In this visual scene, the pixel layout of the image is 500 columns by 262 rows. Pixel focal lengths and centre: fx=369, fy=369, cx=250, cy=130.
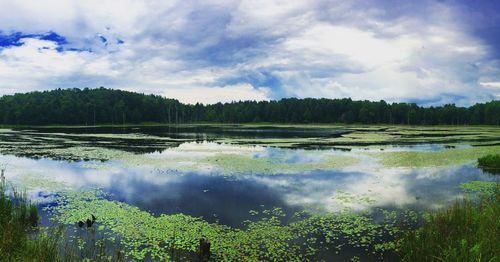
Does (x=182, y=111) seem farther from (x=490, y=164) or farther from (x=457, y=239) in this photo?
(x=457, y=239)

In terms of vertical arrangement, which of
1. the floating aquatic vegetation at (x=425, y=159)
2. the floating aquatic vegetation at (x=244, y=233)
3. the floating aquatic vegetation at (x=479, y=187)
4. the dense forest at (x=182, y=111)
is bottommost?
the floating aquatic vegetation at (x=244, y=233)

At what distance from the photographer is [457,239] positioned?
921 cm

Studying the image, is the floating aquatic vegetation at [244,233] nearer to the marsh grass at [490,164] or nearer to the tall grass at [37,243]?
the tall grass at [37,243]

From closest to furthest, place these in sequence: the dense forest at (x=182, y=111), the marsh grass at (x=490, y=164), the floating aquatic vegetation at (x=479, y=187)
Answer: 1. the floating aquatic vegetation at (x=479, y=187)
2. the marsh grass at (x=490, y=164)
3. the dense forest at (x=182, y=111)

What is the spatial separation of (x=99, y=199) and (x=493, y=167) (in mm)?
24762

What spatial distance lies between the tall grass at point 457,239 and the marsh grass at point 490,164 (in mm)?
15988

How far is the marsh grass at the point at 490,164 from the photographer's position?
966 inches

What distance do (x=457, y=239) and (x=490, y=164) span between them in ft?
64.9

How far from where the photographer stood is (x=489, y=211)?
10.4m

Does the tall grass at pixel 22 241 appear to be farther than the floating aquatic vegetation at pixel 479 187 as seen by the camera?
No

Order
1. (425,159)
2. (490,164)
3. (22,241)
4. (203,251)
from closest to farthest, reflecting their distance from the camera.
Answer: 1. (203,251)
2. (22,241)
3. (490,164)
4. (425,159)

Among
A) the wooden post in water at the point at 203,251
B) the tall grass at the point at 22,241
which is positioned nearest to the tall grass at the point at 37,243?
the tall grass at the point at 22,241

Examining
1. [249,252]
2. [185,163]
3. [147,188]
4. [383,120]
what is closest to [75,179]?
[147,188]

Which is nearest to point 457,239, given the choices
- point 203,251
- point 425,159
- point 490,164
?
point 203,251
